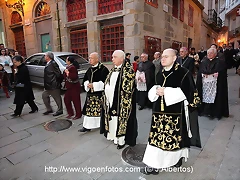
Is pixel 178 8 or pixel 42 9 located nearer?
pixel 178 8

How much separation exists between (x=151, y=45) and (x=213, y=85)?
17.2ft

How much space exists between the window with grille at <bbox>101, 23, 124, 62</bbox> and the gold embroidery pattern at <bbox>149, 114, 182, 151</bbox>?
22.9ft

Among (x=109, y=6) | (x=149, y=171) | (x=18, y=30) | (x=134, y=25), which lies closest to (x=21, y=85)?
(x=149, y=171)

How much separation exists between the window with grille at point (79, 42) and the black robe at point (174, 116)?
8647mm

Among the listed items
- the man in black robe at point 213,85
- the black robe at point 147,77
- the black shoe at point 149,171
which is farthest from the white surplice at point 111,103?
the man in black robe at point 213,85

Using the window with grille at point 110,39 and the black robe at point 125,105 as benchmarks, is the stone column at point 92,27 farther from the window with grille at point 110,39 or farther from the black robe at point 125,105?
the black robe at point 125,105

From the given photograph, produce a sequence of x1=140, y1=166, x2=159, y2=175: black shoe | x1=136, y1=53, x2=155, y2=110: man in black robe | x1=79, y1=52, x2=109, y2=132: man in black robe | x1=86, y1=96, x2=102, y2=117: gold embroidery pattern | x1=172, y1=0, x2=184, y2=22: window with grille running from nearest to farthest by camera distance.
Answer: x1=140, y1=166, x2=159, y2=175: black shoe → x1=79, y1=52, x2=109, y2=132: man in black robe → x1=86, y1=96, x2=102, y2=117: gold embroidery pattern → x1=136, y1=53, x2=155, y2=110: man in black robe → x1=172, y1=0, x2=184, y2=22: window with grille

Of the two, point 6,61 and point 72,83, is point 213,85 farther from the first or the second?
point 6,61

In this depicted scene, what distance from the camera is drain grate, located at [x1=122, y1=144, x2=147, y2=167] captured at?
2803mm

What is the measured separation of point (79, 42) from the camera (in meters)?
10.6

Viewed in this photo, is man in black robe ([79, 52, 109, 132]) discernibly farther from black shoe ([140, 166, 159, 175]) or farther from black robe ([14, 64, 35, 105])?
black robe ([14, 64, 35, 105])

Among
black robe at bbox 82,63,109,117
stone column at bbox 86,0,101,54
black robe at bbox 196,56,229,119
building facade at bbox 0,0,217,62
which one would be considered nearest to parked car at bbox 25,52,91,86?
stone column at bbox 86,0,101,54

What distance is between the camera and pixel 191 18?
14.6 metres

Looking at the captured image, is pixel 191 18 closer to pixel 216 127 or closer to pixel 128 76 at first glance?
pixel 216 127
